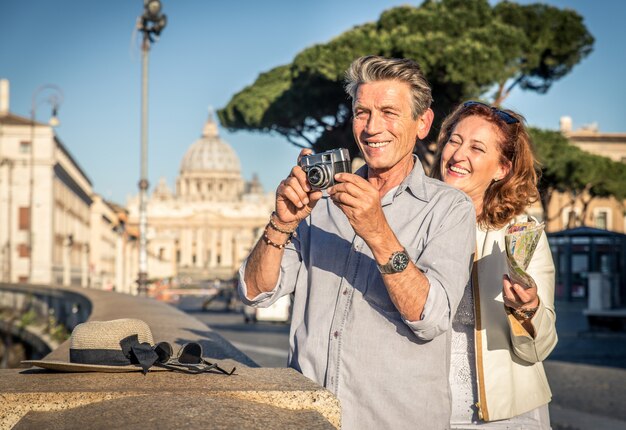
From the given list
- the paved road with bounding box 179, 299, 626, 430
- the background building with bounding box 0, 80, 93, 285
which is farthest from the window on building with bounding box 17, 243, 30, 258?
the paved road with bounding box 179, 299, 626, 430

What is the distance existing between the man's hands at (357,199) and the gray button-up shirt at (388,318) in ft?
0.65

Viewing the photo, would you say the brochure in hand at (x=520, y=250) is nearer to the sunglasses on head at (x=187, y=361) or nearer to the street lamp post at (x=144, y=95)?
the sunglasses on head at (x=187, y=361)

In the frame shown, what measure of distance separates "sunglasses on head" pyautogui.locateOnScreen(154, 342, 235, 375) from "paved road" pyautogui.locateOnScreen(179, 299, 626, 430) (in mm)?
4277

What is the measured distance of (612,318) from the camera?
57.5 ft

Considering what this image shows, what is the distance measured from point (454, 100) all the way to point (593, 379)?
1257 cm

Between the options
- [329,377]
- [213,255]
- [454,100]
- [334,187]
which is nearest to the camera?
[334,187]

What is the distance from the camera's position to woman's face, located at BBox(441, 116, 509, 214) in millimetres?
2756

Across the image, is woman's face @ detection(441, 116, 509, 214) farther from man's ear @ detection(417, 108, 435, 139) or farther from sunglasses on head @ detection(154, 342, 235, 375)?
sunglasses on head @ detection(154, 342, 235, 375)

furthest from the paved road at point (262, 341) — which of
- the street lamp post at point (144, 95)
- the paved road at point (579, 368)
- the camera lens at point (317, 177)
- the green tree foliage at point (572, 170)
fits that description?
the green tree foliage at point (572, 170)

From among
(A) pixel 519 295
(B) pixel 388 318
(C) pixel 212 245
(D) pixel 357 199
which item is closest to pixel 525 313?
(A) pixel 519 295

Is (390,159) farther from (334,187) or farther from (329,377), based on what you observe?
(329,377)

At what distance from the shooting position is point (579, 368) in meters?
10.8

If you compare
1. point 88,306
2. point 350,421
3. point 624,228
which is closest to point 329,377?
point 350,421

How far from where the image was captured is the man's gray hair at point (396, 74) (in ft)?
7.43
